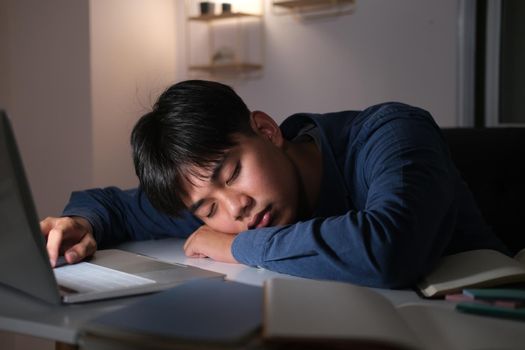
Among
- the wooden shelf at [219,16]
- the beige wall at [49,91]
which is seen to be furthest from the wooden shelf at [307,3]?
the beige wall at [49,91]

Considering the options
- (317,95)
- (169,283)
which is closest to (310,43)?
(317,95)

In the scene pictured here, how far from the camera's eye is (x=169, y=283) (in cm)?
81

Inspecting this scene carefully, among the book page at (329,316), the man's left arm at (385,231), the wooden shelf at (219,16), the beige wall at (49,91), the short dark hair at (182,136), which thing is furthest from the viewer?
the wooden shelf at (219,16)

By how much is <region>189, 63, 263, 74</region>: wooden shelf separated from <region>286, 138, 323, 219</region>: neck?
2.36 metres

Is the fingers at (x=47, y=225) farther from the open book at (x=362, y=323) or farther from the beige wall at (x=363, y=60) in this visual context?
the beige wall at (x=363, y=60)

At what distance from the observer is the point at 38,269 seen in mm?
694

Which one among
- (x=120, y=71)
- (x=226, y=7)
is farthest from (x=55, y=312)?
(x=226, y=7)

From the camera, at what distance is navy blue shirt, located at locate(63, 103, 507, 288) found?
87 centimetres

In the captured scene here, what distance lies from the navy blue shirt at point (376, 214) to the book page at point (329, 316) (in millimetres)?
212

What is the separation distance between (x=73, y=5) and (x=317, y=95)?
1.40m

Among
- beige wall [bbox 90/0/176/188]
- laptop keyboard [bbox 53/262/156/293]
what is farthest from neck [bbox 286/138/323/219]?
beige wall [bbox 90/0/176/188]

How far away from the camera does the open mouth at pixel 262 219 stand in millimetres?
1104

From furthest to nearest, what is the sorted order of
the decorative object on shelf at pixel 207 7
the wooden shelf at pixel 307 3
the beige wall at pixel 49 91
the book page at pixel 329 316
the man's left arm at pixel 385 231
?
1. the decorative object on shelf at pixel 207 7
2. the wooden shelf at pixel 307 3
3. the beige wall at pixel 49 91
4. the man's left arm at pixel 385 231
5. the book page at pixel 329 316

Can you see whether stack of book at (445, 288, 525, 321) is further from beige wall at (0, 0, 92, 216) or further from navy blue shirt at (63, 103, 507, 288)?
beige wall at (0, 0, 92, 216)
